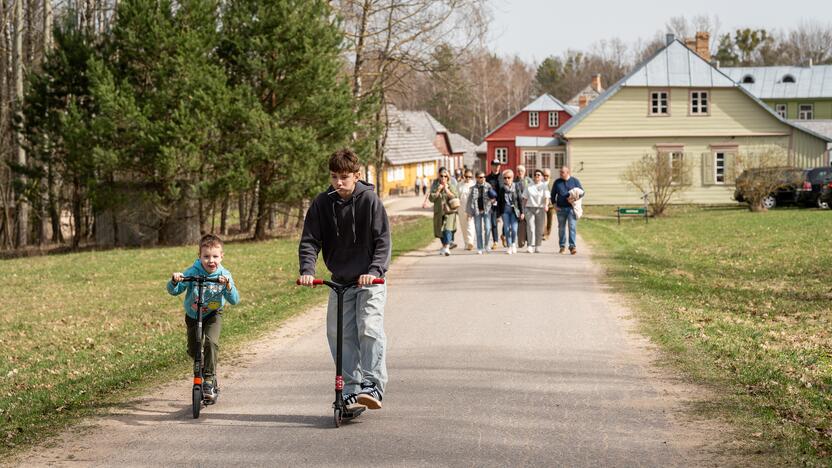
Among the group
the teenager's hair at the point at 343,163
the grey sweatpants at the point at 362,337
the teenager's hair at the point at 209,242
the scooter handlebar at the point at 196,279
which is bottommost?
the grey sweatpants at the point at 362,337

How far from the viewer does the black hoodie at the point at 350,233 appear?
24.2 feet

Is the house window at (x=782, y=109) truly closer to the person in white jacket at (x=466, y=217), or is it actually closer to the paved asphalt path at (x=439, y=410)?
the person in white jacket at (x=466, y=217)

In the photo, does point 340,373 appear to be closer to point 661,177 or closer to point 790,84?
point 661,177

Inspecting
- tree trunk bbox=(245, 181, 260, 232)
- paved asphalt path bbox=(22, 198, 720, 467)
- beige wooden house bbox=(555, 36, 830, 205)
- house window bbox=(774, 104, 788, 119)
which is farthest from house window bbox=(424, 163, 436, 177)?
paved asphalt path bbox=(22, 198, 720, 467)

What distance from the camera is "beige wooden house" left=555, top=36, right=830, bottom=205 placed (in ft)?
163

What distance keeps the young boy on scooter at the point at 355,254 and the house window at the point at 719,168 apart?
45.0 meters

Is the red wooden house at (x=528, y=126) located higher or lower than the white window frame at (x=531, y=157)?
higher

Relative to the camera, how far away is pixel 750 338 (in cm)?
1120

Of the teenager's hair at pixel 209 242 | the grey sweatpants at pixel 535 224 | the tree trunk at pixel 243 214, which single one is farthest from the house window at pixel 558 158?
the teenager's hair at pixel 209 242

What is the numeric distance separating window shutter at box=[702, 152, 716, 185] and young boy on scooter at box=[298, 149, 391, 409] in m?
44.7

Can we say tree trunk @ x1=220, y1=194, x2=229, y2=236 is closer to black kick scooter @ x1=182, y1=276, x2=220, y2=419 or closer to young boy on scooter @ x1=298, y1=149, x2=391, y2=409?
black kick scooter @ x1=182, y1=276, x2=220, y2=419

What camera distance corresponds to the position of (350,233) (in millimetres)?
7414

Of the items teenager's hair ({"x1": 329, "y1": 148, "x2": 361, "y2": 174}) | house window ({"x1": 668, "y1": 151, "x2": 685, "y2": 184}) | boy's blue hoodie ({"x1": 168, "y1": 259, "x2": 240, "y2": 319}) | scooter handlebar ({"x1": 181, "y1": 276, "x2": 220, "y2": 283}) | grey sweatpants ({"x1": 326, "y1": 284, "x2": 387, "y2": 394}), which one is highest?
house window ({"x1": 668, "y1": 151, "x2": 685, "y2": 184})

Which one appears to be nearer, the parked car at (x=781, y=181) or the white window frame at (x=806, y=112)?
the parked car at (x=781, y=181)
